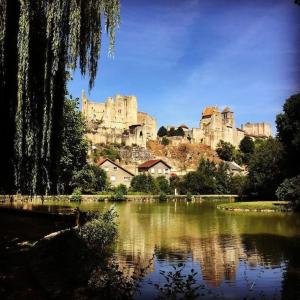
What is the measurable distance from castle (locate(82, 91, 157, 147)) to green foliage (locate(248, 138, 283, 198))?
4185 centimetres

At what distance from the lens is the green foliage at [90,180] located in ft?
134

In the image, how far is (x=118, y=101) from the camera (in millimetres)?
106250

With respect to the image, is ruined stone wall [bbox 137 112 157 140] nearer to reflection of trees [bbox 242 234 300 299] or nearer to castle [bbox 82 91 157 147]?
castle [bbox 82 91 157 147]

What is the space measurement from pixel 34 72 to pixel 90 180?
1441 inches

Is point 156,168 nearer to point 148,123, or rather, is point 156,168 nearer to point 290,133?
point 148,123

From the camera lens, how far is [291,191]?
37.9 metres

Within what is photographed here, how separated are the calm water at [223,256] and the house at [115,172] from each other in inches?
1782

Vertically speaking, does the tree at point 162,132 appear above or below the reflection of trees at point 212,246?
above

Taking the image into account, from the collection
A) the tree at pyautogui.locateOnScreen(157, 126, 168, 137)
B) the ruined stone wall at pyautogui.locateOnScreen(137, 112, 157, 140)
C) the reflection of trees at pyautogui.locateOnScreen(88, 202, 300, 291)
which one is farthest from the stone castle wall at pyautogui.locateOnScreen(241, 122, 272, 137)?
the reflection of trees at pyautogui.locateOnScreen(88, 202, 300, 291)

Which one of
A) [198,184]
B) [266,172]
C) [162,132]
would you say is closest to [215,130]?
[162,132]

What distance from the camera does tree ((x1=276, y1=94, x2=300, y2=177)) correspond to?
39.9 m

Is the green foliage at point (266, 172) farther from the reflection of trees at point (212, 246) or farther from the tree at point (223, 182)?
the reflection of trees at point (212, 246)

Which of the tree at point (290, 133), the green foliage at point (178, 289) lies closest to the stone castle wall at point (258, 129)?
the tree at point (290, 133)

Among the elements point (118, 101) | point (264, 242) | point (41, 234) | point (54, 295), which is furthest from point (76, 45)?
point (118, 101)
